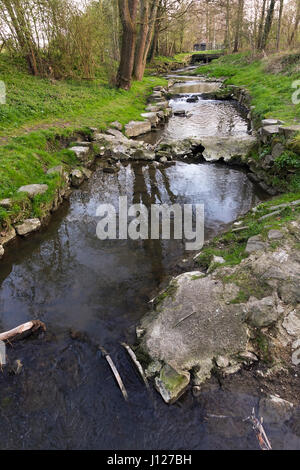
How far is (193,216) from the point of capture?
677 centimetres

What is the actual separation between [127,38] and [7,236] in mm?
14001

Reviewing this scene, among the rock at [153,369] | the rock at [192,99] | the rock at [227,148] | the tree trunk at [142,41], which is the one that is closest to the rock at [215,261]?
the rock at [153,369]

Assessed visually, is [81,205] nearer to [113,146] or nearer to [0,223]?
[0,223]

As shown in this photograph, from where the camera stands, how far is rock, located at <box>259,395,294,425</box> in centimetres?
285

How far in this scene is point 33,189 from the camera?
6.68 m

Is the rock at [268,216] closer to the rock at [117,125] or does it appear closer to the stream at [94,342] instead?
the stream at [94,342]

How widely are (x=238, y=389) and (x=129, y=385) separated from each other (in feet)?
4.00

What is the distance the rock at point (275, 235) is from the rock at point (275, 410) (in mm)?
2471

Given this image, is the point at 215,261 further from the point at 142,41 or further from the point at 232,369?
the point at 142,41

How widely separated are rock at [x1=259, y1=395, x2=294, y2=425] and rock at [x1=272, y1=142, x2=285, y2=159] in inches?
245

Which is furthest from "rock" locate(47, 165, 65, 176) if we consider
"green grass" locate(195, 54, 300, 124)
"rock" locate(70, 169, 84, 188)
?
"green grass" locate(195, 54, 300, 124)
